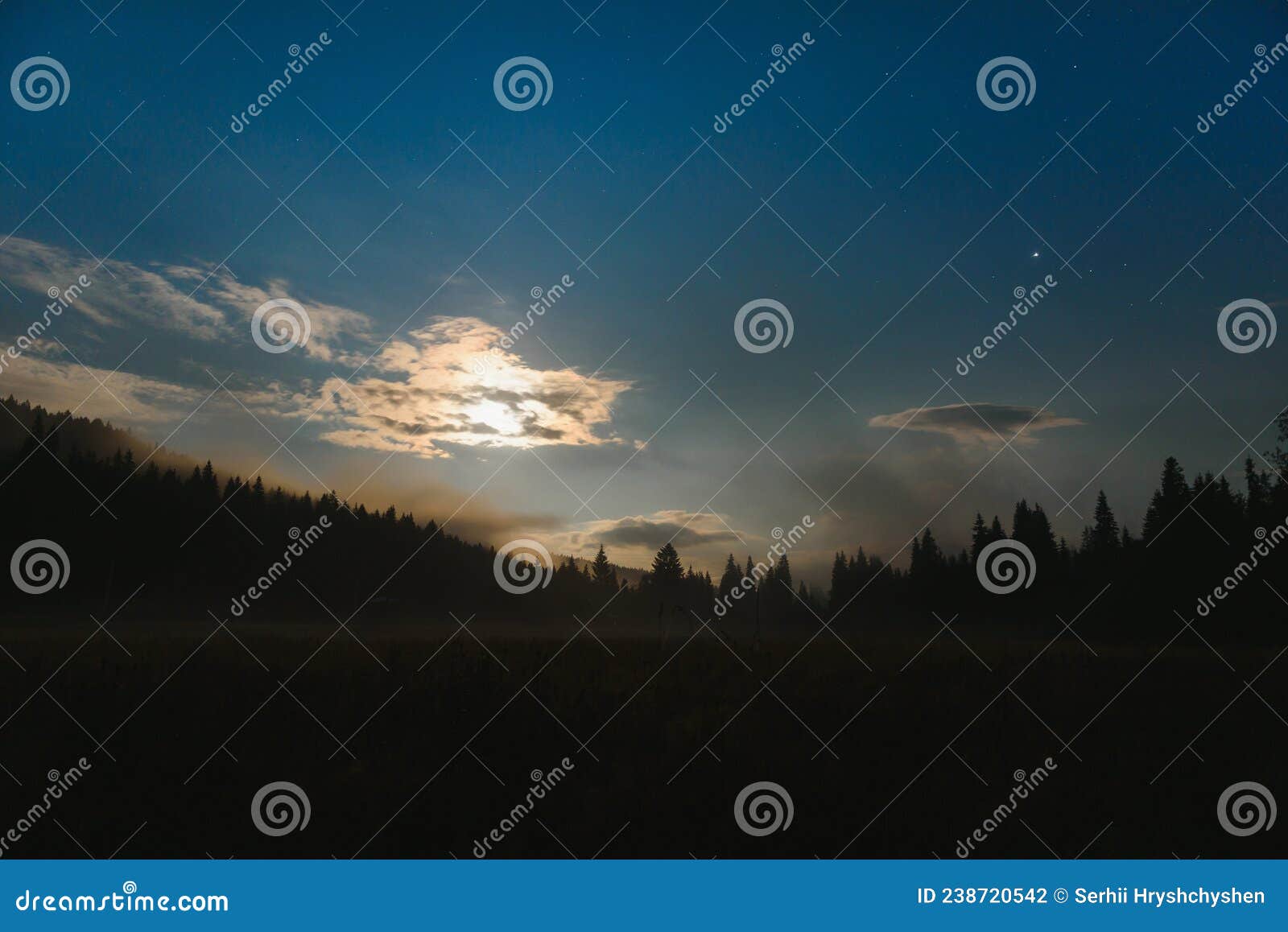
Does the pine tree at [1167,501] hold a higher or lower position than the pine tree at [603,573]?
higher

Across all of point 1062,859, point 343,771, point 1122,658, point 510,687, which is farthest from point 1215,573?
point 343,771

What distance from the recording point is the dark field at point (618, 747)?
324 inches

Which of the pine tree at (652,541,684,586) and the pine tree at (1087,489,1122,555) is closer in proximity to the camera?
the pine tree at (652,541,684,586)

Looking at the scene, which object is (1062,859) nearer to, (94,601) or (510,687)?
(510,687)

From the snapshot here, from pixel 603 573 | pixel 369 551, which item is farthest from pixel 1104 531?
pixel 369 551

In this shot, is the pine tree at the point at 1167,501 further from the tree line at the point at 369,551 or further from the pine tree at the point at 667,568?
the pine tree at the point at 667,568

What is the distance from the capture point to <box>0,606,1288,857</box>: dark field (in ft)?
27.0

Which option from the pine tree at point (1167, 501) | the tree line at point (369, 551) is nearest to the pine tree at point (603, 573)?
the tree line at point (369, 551)

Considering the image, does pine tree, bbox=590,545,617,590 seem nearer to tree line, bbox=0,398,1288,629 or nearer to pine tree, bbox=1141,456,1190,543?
tree line, bbox=0,398,1288,629

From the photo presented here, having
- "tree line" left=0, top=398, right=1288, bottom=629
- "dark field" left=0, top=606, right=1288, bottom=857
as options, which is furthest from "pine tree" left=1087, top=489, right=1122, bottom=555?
"dark field" left=0, top=606, right=1288, bottom=857

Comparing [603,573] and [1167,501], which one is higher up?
[1167,501]

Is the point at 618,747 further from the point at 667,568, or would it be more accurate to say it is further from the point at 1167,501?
the point at 1167,501

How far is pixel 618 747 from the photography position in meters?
9.50

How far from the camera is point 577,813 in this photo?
330 inches
